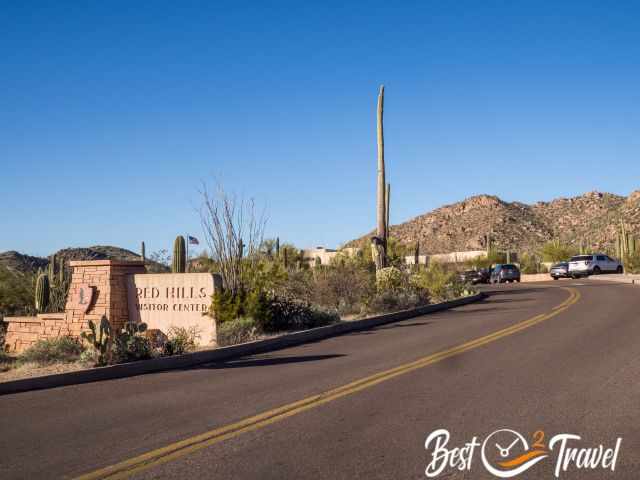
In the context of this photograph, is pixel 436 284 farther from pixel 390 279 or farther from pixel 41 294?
pixel 41 294

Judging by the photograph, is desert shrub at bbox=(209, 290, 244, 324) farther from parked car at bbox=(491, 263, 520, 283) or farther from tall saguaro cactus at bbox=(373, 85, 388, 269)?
parked car at bbox=(491, 263, 520, 283)

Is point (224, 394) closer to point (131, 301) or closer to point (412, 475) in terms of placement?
point (412, 475)

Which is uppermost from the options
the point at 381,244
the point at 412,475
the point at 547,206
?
the point at 547,206

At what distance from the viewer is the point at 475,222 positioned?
331ft

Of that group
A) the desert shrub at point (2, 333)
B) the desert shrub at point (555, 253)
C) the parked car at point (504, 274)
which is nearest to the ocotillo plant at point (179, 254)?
the desert shrub at point (2, 333)

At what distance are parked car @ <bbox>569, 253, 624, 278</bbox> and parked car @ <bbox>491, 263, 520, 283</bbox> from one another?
4022 millimetres

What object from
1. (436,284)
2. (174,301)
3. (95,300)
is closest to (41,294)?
(95,300)

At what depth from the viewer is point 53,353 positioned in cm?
1457

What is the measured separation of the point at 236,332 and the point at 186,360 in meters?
2.99

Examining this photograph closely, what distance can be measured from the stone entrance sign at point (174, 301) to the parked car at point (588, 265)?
40400 millimetres

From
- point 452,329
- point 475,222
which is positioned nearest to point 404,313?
point 452,329

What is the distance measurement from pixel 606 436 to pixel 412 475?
228 cm

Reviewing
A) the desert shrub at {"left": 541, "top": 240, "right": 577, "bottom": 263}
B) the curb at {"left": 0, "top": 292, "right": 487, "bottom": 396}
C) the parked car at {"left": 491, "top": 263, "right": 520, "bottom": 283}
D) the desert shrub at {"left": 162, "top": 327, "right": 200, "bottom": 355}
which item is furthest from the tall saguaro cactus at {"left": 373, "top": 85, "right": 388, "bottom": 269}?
the desert shrub at {"left": 541, "top": 240, "right": 577, "bottom": 263}

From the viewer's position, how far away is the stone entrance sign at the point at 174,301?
A: 17.8m
